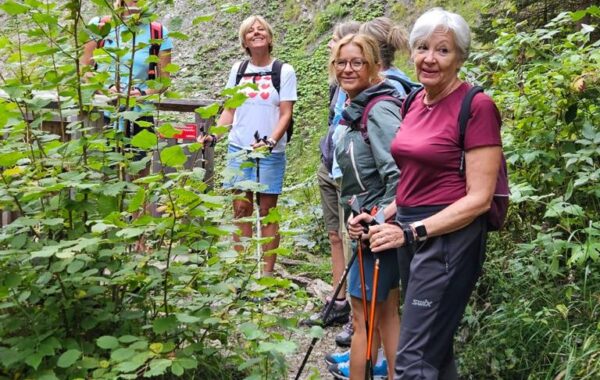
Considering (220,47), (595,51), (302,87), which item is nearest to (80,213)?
(595,51)

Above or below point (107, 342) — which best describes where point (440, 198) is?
above

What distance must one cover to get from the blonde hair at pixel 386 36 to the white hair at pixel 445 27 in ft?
3.93

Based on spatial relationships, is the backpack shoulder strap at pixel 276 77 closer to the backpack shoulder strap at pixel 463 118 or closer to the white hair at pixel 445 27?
the white hair at pixel 445 27

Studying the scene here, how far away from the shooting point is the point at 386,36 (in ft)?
14.0

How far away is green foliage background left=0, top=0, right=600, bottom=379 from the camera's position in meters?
2.97

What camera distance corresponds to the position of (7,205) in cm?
325

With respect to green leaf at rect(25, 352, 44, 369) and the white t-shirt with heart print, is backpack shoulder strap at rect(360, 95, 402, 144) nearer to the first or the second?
green leaf at rect(25, 352, 44, 369)

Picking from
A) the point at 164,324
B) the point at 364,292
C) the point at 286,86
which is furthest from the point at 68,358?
the point at 286,86

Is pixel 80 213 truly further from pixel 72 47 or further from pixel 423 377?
pixel 423 377

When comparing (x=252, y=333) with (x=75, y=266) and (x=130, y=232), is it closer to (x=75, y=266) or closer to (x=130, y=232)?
(x=130, y=232)

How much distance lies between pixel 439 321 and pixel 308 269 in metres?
3.94

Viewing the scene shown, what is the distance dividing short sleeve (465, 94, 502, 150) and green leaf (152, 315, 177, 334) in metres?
1.46

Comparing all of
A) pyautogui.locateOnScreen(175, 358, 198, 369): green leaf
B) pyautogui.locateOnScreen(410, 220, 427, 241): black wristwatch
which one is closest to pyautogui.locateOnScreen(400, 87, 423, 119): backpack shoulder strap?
pyautogui.locateOnScreen(410, 220, 427, 241): black wristwatch

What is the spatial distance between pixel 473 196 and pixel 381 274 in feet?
2.96
